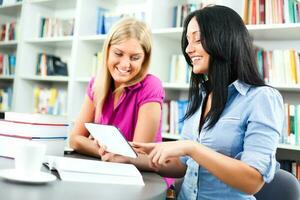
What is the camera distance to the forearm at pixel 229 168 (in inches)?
41.1

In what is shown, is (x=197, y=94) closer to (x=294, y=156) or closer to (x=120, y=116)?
(x=120, y=116)

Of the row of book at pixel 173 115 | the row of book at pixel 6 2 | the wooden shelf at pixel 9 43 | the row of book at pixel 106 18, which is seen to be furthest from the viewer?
the row of book at pixel 6 2

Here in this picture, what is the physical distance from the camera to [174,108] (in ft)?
9.45

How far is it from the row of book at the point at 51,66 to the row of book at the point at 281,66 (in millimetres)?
2061

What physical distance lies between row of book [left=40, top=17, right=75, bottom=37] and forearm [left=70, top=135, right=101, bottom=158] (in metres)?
2.28

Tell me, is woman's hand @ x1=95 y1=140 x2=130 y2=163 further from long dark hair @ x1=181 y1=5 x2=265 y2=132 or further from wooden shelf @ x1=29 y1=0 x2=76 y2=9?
wooden shelf @ x1=29 y1=0 x2=76 y2=9

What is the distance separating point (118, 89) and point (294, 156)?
4.81 ft

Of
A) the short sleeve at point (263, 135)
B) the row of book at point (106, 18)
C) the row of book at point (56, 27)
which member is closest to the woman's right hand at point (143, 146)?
the short sleeve at point (263, 135)

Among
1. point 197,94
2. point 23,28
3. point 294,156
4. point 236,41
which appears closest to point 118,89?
point 197,94

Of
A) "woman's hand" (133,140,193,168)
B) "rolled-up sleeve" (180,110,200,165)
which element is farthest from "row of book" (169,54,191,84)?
"woman's hand" (133,140,193,168)

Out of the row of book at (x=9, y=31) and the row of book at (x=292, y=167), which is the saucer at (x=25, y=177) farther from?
the row of book at (x=9, y=31)

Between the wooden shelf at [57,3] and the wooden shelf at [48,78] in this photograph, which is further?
the wooden shelf at [57,3]

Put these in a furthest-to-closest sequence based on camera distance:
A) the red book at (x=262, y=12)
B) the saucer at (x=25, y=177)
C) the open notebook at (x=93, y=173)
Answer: the red book at (x=262, y=12) < the open notebook at (x=93, y=173) < the saucer at (x=25, y=177)

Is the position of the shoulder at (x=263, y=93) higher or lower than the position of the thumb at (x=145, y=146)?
higher
